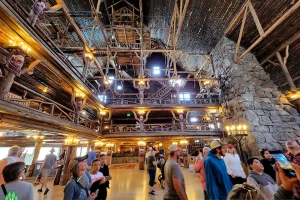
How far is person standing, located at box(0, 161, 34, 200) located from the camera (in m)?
1.59

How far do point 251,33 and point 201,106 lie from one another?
637cm

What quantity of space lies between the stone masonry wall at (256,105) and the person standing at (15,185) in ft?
30.4

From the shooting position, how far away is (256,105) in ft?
27.3

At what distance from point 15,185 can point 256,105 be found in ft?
35.1

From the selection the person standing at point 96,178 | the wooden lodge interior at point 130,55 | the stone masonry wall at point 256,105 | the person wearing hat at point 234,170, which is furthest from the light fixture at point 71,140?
the stone masonry wall at point 256,105

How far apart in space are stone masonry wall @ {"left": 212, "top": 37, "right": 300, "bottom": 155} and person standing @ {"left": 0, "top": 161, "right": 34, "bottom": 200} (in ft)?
30.4

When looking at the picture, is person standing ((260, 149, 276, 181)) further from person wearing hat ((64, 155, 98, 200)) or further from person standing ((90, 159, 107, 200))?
person wearing hat ((64, 155, 98, 200))

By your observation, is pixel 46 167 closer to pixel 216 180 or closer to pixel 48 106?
pixel 48 106

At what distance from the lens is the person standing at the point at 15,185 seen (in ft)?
5.20

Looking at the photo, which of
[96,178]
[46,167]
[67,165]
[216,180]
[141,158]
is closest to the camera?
[216,180]

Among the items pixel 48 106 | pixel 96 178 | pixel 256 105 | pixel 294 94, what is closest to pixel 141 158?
pixel 48 106

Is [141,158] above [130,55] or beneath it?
beneath

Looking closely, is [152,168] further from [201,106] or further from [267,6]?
[267,6]

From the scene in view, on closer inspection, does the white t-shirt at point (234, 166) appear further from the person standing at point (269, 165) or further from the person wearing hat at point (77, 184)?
the person wearing hat at point (77, 184)
